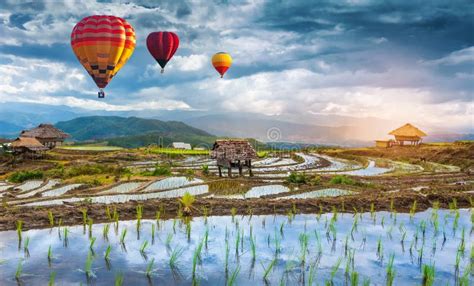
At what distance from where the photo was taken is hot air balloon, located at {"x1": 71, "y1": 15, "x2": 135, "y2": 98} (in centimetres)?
2936

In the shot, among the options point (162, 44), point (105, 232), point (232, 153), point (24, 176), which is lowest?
point (24, 176)

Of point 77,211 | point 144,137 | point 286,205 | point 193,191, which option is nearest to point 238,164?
point 193,191

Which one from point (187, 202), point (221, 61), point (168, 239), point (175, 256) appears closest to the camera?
point (175, 256)

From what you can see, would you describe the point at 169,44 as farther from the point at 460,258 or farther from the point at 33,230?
the point at 460,258

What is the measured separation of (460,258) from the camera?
23.7 feet

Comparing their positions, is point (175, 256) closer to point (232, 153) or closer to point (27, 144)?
point (232, 153)

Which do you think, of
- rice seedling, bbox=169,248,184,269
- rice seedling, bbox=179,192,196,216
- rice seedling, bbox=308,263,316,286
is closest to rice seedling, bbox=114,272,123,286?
rice seedling, bbox=169,248,184,269

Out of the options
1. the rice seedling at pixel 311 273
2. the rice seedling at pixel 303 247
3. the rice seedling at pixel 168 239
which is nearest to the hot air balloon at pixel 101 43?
the rice seedling at pixel 168 239

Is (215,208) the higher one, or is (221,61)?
(221,61)

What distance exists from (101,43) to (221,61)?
18.9 metres

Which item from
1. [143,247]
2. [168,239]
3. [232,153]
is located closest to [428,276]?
[168,239]

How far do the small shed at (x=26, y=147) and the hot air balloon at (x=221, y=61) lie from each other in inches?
930

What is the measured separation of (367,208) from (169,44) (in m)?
28.5

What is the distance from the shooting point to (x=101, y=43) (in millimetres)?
29438
